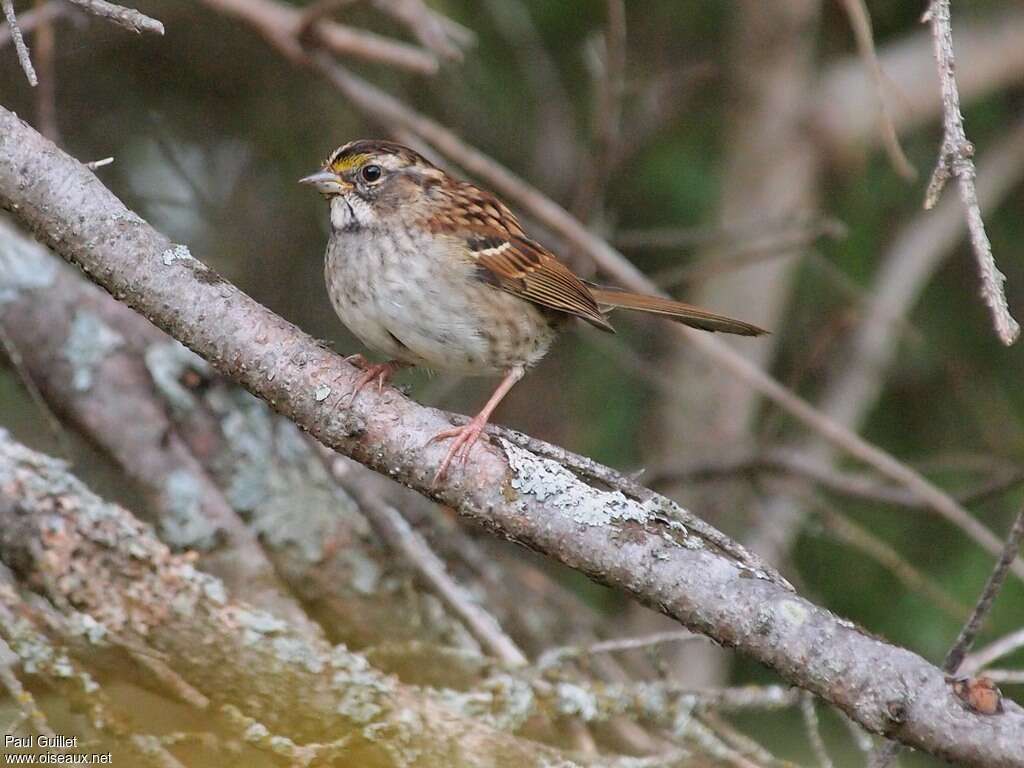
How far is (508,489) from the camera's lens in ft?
7.69

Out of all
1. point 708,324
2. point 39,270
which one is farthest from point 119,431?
point 708,324

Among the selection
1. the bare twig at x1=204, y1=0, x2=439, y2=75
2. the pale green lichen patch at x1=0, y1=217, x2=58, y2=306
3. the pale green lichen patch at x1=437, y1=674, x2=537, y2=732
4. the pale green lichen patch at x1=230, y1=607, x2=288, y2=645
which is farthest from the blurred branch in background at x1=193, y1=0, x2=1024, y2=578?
the pale green lichen patch at x1=230, y1=607, x2=288, y2=645

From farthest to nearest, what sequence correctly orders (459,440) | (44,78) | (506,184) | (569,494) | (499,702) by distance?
(506,184), (44,78), (499,702), (459,440), (569,494)

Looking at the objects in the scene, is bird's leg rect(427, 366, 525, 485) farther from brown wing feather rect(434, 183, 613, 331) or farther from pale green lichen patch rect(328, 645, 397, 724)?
brown wing feather rect(434, 183, 613, 331)

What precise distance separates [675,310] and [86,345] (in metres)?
1.81

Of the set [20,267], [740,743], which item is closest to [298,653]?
[740,743]

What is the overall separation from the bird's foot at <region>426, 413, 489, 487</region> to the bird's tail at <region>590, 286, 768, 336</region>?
133cm

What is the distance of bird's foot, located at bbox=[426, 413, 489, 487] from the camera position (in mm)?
2381

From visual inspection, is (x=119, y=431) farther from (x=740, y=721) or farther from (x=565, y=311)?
(x=740, y=721)

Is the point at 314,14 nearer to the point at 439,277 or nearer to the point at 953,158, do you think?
the point at 439,277

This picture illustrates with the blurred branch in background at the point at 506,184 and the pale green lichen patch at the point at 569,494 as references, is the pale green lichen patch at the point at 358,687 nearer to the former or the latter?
the pale green lichen patch at the point at 569,494

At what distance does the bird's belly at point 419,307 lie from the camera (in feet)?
11.0

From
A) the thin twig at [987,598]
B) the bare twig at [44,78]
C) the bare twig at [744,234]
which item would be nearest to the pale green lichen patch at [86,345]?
the bare twig at [44,78]

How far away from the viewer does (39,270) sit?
4.02m
